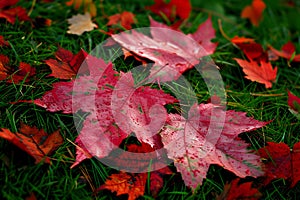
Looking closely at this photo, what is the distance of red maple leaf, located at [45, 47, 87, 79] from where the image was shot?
138 centimetres

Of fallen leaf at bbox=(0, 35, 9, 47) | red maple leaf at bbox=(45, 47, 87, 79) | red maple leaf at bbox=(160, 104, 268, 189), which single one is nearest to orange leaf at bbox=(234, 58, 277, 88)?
red maple leaf at bbox=(160, 104, 268, 189)

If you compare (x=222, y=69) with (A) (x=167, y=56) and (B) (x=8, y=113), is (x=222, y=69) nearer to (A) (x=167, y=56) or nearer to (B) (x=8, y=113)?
(A) (x=167, y=56)

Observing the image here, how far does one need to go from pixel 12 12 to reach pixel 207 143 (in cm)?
120

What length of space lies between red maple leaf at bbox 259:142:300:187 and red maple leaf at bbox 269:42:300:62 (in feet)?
2.32

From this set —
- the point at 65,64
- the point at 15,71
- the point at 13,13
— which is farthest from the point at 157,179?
the point at 13,13

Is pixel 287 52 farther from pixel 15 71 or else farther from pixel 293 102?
pixel 15 71

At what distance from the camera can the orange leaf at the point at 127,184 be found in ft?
3.76

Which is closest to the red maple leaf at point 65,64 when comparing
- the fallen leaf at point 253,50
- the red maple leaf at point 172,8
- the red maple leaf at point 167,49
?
the red maple leaf at point 167,49

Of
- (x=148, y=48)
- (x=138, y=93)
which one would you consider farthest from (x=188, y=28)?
(x=138, y=93)

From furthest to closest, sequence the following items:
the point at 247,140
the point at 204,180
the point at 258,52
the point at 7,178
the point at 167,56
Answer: the point at 258,52, the point at 167,56, the point at 247,140, the point at 204,180, the point at 7,178

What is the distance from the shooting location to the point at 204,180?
1.25 m

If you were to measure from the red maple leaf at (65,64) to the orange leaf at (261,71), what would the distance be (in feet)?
2.56

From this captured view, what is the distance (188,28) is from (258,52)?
452 millimetres

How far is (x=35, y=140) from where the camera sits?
120cm
